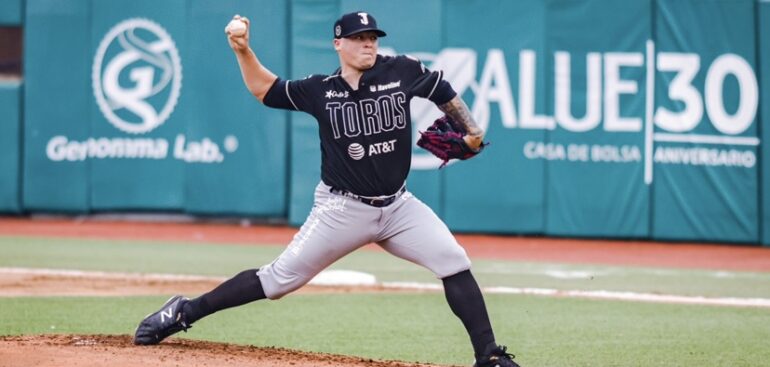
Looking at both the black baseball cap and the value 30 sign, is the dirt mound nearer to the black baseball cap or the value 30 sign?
the black baseball cap

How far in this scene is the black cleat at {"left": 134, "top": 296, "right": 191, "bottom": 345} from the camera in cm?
659

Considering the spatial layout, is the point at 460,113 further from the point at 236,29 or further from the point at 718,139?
the point at 718,139

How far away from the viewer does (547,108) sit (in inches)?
626

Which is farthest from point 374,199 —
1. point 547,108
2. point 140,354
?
point 547,108

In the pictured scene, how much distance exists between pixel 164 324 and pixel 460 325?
Answer: 2813 mm

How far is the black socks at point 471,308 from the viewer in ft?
20.3

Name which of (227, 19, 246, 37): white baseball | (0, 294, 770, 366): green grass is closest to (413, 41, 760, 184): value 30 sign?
(0, 294, 770, 366): green grass

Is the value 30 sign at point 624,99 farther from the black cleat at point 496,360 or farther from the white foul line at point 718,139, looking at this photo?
the black cleat at point 496,360

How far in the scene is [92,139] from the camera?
55.8 feet

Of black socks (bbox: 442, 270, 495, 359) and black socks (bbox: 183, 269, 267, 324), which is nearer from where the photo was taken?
black socks (bbox: 442, 270, 495, 359)

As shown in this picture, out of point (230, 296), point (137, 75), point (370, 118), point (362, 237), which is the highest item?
point (137, 75)

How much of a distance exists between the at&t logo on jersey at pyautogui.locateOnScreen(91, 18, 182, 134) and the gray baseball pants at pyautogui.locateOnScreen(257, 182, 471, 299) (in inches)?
435

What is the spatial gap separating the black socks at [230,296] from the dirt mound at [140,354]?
24 cm

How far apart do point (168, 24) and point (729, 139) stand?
7.95 m
